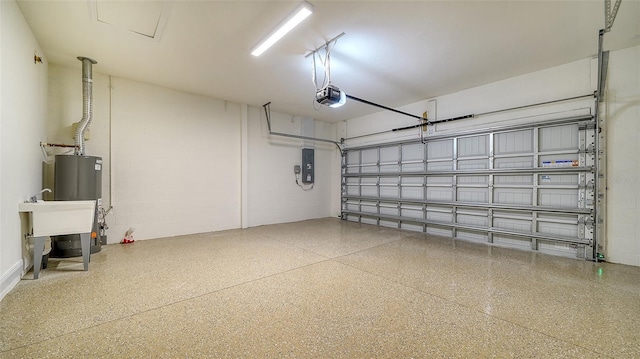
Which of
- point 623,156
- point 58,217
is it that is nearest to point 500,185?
point 623,156

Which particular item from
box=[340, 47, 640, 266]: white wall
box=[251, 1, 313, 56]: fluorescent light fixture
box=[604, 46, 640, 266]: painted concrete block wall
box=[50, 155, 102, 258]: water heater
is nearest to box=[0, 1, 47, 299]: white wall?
box=[50, 155, 102, 258]: water heater

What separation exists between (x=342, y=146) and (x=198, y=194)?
13.9 ft

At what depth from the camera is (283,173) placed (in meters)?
6.82

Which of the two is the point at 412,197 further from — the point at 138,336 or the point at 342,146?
the point at 138,336

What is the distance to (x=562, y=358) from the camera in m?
1.58

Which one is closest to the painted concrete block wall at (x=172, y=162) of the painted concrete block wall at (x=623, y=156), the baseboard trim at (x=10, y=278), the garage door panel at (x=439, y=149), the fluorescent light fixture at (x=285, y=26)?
the baseboard trim at (x=10, y=278)

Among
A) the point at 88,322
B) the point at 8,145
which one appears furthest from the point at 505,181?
the point at 8,145

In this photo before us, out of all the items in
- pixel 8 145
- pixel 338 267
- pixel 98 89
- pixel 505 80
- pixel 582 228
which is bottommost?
pixel 338 267

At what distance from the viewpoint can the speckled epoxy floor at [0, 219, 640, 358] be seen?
1681 mm

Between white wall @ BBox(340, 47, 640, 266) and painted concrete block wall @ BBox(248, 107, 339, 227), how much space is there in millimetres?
4241

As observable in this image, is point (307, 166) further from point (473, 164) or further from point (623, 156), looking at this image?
point (623, 156)

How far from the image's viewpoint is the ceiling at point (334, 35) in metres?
2.69

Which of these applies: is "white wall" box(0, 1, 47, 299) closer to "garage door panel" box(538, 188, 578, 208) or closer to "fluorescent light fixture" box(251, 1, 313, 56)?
"fluorescent light fixture" box(251, 1, 313, 56)

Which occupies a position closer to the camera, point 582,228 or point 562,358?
point 562,358
